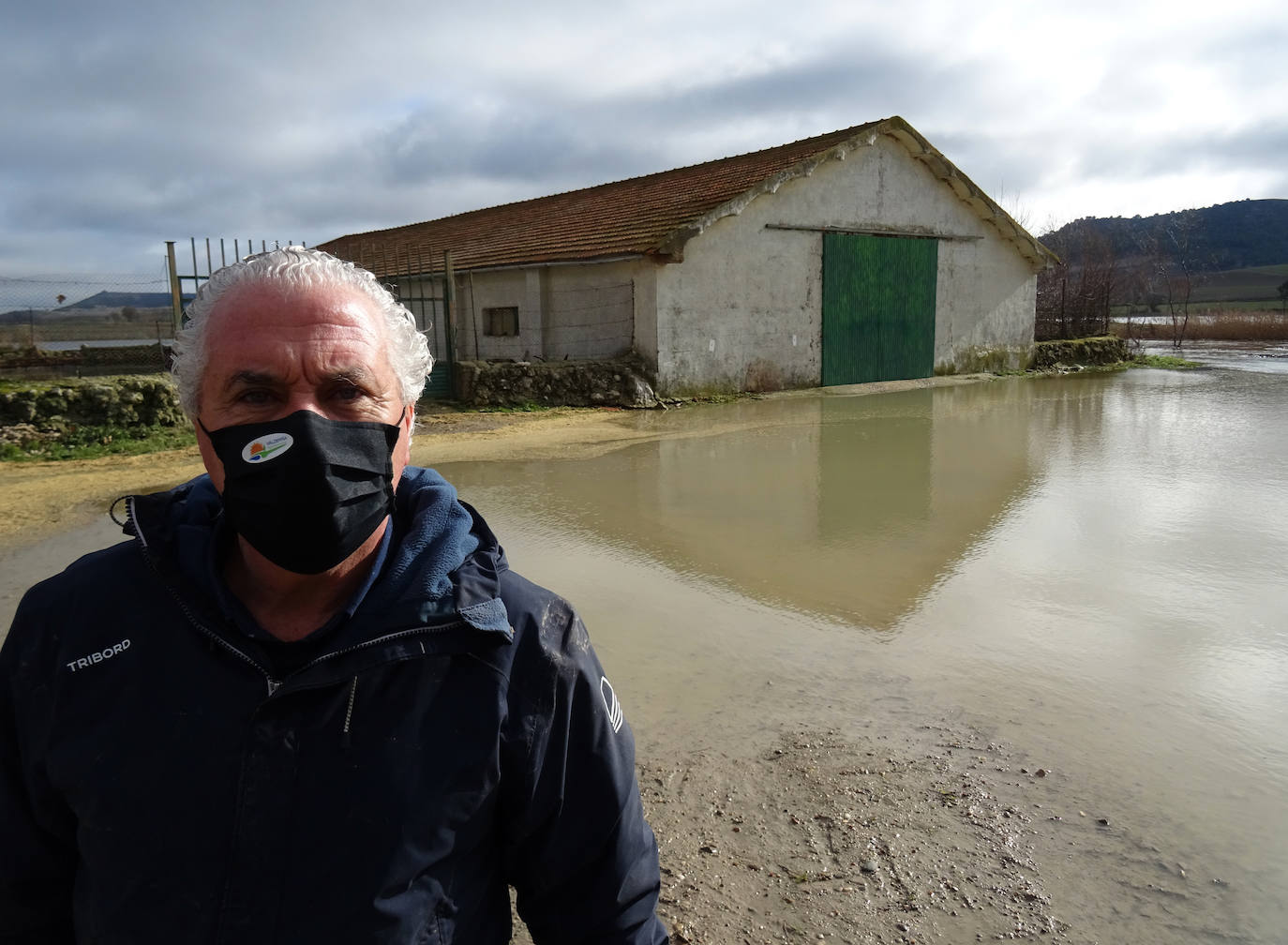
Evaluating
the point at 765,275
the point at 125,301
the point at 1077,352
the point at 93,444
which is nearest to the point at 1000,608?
the point at 93,444

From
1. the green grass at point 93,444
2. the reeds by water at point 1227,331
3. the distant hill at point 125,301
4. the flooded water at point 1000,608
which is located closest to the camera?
the flooded water at point 1000,608

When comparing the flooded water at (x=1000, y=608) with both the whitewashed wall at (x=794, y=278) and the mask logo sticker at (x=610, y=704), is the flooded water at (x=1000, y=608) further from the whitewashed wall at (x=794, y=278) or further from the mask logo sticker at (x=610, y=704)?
the whitewashed wall at (x=794, y=278)

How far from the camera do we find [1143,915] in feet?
8.11

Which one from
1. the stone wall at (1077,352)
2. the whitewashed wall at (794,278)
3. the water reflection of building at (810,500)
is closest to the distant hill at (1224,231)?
the stone wall at (1077,352)

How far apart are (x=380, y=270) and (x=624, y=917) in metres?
22.0

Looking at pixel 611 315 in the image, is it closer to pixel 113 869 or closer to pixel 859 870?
pixel 859 870

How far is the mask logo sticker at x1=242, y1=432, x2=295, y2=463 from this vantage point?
1.54 m

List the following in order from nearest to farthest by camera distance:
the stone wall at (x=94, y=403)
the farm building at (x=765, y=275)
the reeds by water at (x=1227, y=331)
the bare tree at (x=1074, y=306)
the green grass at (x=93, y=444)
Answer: the green grass at (x=93, y=444), the stone wall at (x=94, y=403), the farm building at (x=765, y=275), the bare tree at (x=1074, y=306), the reeds by water at (x=1227, y=331)

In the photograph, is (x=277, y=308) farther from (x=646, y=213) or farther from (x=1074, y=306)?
(x=1074, y=306)

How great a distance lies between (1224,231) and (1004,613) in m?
169

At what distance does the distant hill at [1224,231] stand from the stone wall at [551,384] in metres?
123

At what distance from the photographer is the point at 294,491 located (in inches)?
60.1

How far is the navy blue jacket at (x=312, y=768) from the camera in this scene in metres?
1.33

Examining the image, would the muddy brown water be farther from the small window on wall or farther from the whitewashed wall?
the small window on wall
